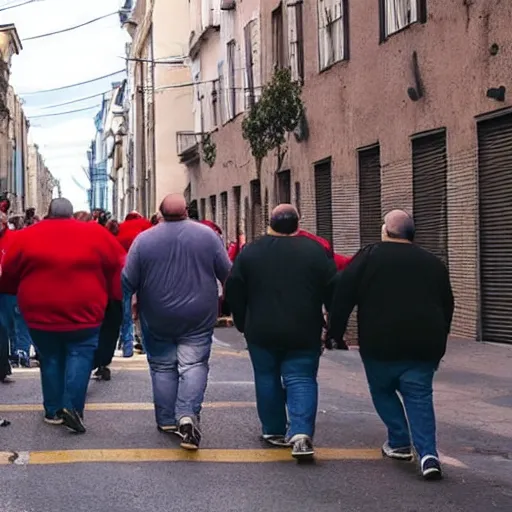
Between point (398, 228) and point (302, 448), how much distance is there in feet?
5.13

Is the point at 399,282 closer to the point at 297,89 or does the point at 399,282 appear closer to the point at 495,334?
the point at 495,334

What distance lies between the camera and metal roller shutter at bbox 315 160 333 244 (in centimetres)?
2298

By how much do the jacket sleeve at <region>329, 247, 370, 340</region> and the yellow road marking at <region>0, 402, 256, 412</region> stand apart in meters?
2.59

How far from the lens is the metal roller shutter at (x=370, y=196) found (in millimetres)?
20078

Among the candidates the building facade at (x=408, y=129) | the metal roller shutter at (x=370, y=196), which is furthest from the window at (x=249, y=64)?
the metal roller shutter at (x=370, y=196)

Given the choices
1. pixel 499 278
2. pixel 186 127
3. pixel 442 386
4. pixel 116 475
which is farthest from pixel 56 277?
pixel 186 127

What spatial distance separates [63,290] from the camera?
29.1 feet

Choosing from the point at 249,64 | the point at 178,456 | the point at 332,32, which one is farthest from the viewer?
the point at 249,64

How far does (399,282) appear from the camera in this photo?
7.61 meters

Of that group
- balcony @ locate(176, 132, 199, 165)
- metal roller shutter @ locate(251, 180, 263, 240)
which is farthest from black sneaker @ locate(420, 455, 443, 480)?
balcony @ locate(176, 132, 199, 165)

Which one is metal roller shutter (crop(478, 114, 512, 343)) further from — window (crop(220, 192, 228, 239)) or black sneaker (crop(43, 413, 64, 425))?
window (crop(220, 192, 228, 239))

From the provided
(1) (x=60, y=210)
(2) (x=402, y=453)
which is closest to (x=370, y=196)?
(1) (x=60, y=210)

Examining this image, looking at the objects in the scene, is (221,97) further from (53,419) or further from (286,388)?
(286,388)

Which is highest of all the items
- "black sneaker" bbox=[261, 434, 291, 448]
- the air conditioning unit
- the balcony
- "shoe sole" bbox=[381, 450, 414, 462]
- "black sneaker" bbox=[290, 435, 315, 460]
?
the air conditioning unit
